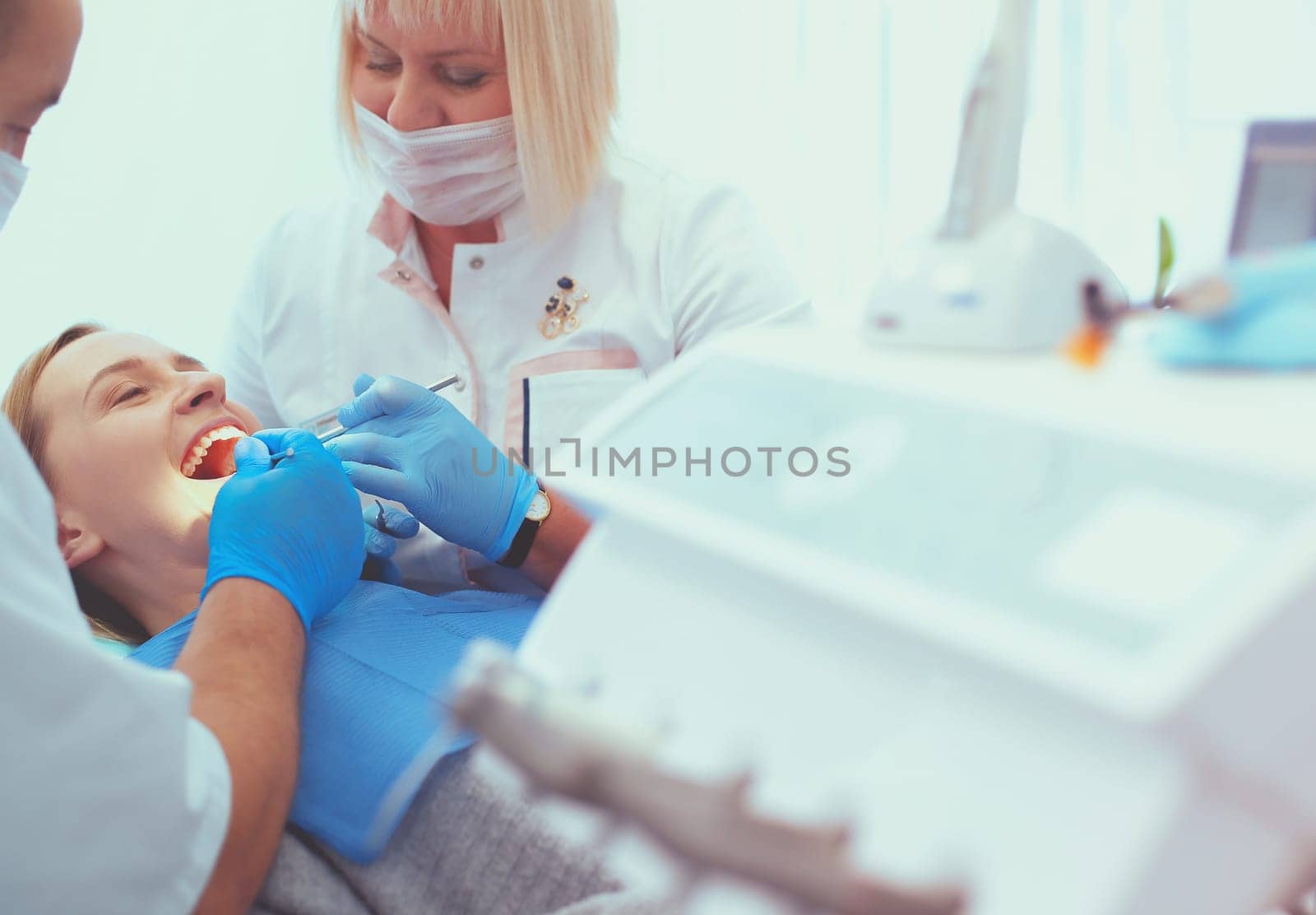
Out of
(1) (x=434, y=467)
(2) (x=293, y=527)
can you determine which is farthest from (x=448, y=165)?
(2) (x=293, y=527)

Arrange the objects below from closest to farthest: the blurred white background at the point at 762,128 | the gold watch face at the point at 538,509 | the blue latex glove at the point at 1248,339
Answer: the blue latex glove at the point at 1248,339
the gold watch face at the point at 538,509
the blurred white background at the point at 762,128

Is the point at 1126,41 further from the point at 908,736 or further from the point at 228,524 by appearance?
the point at 908,736

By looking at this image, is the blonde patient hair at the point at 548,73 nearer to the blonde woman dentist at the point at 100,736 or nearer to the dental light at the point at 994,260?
the blonde woman dentist at the point at 100,736

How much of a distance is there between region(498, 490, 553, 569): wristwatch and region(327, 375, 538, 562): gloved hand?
13 mm

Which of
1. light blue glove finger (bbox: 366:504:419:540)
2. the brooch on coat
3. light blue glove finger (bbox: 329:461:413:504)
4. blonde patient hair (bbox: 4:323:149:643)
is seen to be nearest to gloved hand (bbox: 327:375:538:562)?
light blue glove finger (bbox: 329:461:413:504)

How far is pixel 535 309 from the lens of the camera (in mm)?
1710

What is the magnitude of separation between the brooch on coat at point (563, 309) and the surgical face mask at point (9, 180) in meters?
0.81

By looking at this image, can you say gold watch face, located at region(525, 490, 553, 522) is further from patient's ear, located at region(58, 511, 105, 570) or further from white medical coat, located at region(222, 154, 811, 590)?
patient's ear, located at region(58, 511, 105, 570)

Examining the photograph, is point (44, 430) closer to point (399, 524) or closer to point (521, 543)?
point (399, 524)

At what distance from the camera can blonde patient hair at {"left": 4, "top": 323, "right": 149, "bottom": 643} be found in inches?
65.4

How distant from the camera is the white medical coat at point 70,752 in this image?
79 cm

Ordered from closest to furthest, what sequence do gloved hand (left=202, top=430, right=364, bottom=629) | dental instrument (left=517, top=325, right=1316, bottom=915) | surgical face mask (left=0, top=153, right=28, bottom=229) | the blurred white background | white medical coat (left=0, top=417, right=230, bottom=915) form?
dental instrument (left=517, top=325, right=1316, bottom=915), white medical coat (left=0, top=417, right=230, bottom=915), surgical face mask (left=0, top=153, right=28, bottom=229), gloved hand (left=202, top=430, right=364, bottom=629), the blurred white background

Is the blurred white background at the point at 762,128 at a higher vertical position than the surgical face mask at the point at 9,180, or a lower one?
lower

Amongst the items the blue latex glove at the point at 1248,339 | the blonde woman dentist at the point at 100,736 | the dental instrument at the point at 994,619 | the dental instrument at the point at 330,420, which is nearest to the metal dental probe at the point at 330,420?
the dental instrument at the point at 330,420
